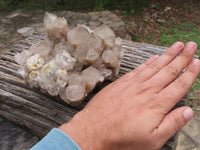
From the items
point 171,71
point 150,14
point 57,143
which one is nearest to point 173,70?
point 171,71

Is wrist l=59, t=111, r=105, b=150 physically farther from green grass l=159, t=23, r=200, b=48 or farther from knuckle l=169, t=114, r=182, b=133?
green grass l=159, t=23, r=200, b=48

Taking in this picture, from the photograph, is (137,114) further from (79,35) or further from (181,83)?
(79,35)

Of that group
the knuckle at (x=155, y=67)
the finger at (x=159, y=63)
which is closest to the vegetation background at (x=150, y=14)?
the finger at (x=159, y=63)

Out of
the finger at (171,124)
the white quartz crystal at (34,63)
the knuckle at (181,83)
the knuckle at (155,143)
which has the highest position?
the knuckle at (181,83)

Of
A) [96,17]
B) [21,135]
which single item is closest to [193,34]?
[96,17]

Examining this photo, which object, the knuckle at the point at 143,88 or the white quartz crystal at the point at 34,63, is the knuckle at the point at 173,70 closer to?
the knuckle at the point at 143,88

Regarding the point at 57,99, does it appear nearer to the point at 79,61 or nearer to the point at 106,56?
the point at 79,61
